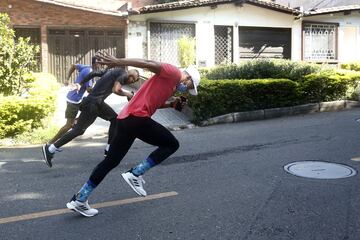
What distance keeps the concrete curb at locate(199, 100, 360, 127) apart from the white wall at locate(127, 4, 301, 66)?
24.3 ft

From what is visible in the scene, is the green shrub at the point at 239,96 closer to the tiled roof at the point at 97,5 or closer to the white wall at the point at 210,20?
the white wall at the point at 210,20

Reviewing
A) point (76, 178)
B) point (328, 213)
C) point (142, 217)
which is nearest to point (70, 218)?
point (142, 217)

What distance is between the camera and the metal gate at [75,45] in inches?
707

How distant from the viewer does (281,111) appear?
12.5m

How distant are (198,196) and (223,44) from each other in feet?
52.7

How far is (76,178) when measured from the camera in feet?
20.5

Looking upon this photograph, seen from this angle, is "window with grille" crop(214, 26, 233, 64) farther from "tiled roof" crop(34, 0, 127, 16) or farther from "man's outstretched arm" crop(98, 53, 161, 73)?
"man's outstretched arm" crop(98, 53, 161, 73)

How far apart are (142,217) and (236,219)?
3.12ft

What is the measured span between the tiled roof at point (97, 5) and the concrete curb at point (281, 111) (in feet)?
26.9

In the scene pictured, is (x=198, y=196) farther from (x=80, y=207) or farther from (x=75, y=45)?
(x=75, y=45)

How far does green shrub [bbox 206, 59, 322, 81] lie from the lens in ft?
44.9

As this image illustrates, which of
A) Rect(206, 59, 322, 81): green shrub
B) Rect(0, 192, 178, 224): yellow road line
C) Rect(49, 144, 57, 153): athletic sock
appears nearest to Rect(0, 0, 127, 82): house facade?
Rect(206, 59, 322, 81): green shrub

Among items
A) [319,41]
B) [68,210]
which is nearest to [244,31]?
[319,41]

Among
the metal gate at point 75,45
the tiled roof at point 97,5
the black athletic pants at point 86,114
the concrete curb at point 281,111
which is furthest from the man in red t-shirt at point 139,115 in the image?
the metal gate at point 75,45
